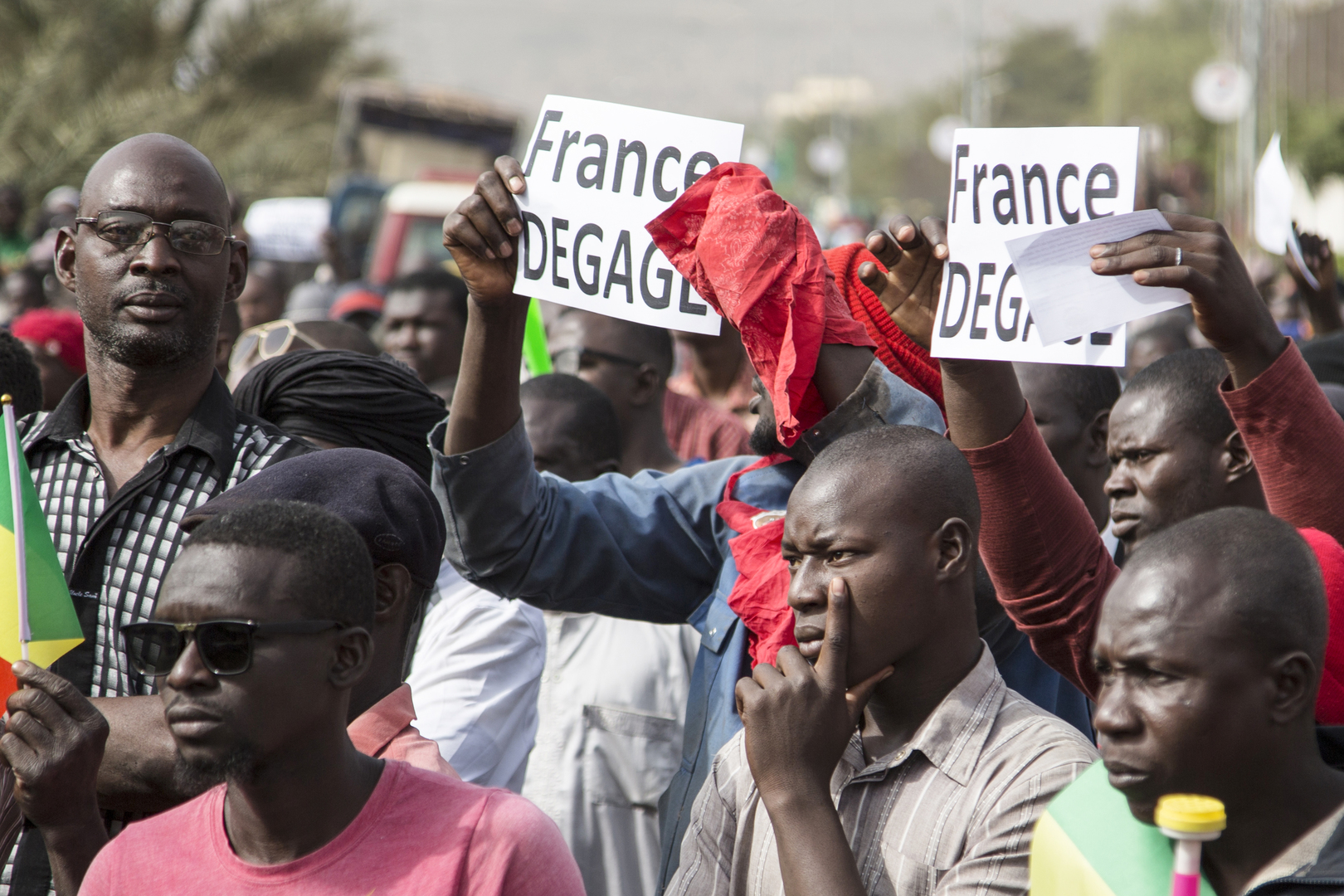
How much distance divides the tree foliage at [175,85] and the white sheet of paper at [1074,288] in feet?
58.1

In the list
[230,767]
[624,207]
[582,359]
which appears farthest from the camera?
[582,359]

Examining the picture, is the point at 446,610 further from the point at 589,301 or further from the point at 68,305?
the point at 68,305

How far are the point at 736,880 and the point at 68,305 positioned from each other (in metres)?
7.27

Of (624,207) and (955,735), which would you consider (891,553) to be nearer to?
(955,735)

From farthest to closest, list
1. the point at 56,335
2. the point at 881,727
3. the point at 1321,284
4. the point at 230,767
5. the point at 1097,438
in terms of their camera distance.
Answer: the point at 1321,284 < the point at 56,335 < the point at 1097,438 < the point at 881,727 < the point at 230,767

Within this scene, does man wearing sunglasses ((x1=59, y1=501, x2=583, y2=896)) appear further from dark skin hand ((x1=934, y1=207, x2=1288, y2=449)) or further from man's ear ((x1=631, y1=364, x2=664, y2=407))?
man's ear ((x1=631, y1=364, x2=664, y2=407))

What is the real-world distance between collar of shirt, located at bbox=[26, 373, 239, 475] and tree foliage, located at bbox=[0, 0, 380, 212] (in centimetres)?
1644

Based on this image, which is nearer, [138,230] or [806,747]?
[806,747]

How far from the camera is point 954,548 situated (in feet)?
8.77

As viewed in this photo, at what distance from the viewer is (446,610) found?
392cm

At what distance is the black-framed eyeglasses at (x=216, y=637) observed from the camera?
7.44ft

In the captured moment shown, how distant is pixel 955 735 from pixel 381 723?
38.0 inches

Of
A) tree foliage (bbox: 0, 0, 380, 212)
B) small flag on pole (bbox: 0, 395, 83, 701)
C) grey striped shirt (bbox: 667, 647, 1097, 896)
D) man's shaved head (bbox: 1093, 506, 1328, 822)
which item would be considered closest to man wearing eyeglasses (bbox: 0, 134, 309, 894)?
small flag on pole (bbox: 0, 395, 83, 701)

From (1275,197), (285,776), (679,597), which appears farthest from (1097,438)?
(285,776)
